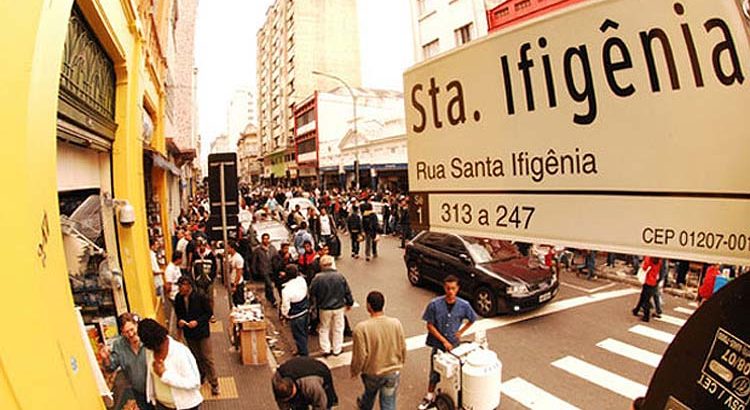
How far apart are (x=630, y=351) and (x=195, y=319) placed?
22.7ft

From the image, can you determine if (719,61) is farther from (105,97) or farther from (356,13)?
(356,13)

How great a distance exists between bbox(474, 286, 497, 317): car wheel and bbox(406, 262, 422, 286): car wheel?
2189 millimetres

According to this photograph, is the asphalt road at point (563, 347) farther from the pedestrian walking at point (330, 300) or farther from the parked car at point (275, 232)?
the parked car at point (275, 232)

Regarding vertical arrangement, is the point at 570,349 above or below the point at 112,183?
below

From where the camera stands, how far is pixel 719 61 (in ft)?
3.69

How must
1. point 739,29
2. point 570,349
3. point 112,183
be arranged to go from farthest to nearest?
point 570,349 < point 112,183 < point 739,29

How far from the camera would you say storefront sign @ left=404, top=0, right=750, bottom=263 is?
3.72 feet

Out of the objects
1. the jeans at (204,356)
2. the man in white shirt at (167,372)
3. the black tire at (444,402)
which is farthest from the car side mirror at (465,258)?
the man in white shirt at (167,372)

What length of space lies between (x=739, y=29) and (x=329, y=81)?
60.0 m

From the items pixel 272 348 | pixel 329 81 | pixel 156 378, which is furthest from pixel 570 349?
pixel 329 81

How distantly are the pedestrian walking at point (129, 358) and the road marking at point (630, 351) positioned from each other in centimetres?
699

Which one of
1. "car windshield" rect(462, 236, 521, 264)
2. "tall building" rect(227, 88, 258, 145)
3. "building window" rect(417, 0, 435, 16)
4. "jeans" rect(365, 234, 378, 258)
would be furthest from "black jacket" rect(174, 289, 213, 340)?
"tall building" rect(227, 88, 258, 145)

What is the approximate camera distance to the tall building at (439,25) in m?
12.2

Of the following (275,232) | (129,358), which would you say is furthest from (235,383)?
(275,232)
